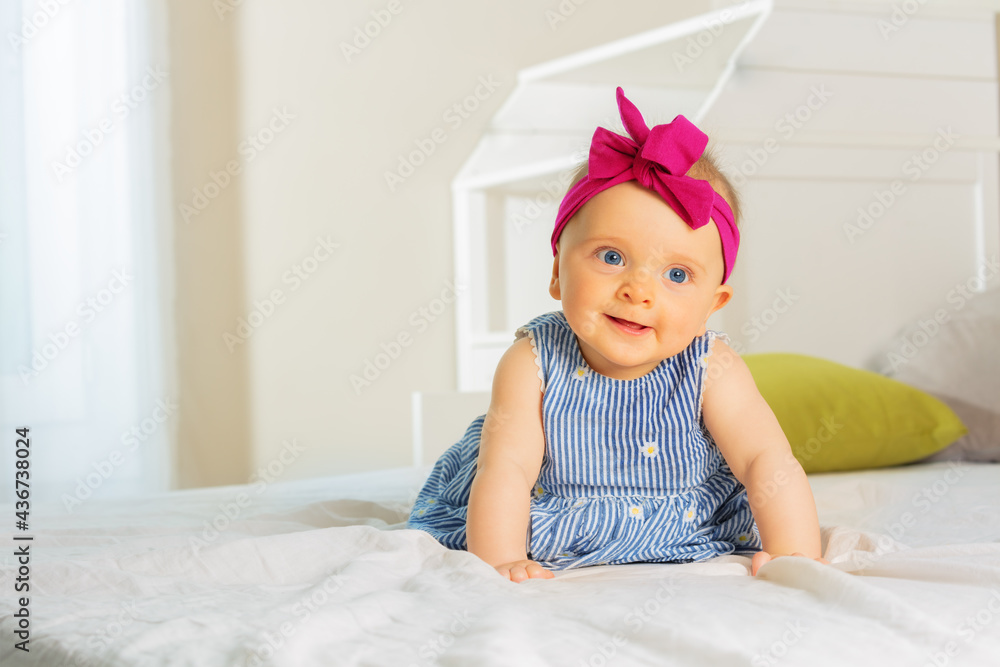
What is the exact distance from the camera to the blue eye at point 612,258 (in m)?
0.88

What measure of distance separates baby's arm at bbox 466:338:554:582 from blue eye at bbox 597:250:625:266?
0.14 metres

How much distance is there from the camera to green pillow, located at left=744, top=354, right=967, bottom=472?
5.08ft

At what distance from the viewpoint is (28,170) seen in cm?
252

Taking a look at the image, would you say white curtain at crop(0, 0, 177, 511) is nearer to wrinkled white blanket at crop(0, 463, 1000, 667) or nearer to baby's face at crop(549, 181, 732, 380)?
wrinkled white blanket at crop(0, 463, 1000, 667)

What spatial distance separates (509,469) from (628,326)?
0.17 m

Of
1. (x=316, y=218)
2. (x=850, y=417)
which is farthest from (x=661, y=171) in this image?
(x=316, y=218)

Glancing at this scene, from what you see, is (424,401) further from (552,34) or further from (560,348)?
(552,34)

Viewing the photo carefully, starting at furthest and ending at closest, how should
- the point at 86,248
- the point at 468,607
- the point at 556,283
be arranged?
the point at 86,248 → the point at 556,283 → the point at 468,607

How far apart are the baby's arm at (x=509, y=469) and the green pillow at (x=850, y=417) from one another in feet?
2.38

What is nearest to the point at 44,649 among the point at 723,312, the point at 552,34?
the point at 723,312

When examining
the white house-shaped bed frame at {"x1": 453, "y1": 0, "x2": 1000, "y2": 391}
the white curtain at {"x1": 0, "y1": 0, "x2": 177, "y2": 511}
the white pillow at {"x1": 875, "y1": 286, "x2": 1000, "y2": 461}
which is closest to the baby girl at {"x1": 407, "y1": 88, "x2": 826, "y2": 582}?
the white pillow at {"x1": 875, "y1": 286, "x2": 1000, "y2": 461}

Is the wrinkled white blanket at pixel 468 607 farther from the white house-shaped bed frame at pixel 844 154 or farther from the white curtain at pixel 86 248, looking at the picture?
the white curtain at pixel 86 248

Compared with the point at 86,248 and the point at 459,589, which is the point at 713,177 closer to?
the point at 459,589

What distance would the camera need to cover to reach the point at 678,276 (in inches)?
34.9
